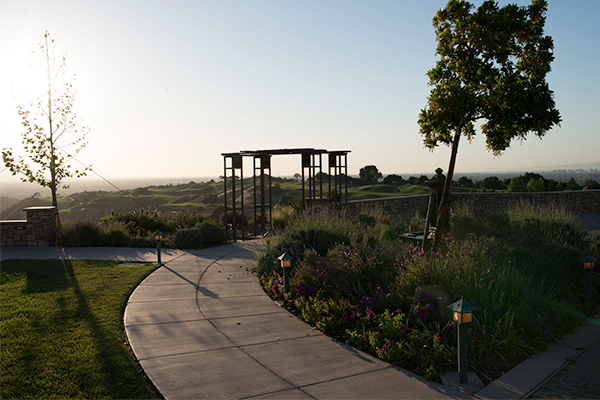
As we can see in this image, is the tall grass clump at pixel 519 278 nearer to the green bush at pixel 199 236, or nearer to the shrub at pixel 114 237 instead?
the green bush at pixel 199 236

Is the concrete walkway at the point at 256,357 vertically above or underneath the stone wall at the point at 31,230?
underneath

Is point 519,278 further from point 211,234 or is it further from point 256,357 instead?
point 211,234

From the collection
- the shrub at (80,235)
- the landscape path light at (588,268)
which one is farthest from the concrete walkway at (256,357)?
the shrub at (80,235)

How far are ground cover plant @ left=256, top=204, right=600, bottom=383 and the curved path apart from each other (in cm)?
32

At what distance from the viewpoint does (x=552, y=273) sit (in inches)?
267

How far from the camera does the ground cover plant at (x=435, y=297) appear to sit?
4547 millimetres

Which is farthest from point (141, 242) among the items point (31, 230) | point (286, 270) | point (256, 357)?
point (256, 357)

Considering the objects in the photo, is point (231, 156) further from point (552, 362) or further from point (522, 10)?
point (552, 362)

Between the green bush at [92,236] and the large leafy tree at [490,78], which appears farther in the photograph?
the green bush at [92,236]

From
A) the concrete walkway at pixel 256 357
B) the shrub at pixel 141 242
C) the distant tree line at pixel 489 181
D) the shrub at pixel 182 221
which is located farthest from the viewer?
the distant tree line at pixel 489 181

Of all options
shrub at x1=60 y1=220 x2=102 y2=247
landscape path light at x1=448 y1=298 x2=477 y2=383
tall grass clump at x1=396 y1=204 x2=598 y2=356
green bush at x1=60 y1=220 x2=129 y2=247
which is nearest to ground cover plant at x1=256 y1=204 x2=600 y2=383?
tall grass clump at x1=396 y1=204 x2=598 y2=356

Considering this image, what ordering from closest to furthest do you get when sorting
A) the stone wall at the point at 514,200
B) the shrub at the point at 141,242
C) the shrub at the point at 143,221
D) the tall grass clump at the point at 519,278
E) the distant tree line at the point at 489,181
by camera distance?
the tall grass clump at the point at 519,278 < the shrub at the point at 141,242 < the shrub at the point at 143,221 < the stone wall at the point at 514,200 < the distant tree line at the point at 489,181

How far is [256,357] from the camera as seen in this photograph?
4.54 m

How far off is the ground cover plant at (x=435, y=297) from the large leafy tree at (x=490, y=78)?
66.3 inches
